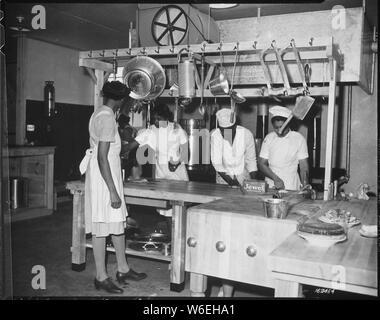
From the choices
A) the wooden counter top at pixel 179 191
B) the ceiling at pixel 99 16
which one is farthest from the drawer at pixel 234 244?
the ceiling at pixel 99 16

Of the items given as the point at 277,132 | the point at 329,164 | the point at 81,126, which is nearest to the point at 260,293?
the point at 329,164

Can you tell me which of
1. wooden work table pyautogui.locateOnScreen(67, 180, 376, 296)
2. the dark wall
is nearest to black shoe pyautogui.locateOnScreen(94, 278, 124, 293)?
wooden work table pyautogui.locateOnScreen(67, 180, 376, 296)

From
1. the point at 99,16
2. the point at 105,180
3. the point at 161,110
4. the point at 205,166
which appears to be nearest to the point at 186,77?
the point at 161,110

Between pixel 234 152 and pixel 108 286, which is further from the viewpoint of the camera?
pixel 234 152

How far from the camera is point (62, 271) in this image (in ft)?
12.2

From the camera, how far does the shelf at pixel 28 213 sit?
5.76 meters

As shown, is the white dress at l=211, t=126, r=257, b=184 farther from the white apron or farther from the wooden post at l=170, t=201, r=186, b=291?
the wooden post at l=170, t=201, r=186, b=291

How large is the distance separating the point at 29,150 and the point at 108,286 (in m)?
3.42

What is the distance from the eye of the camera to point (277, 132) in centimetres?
411

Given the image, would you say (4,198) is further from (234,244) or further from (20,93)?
(20,93)

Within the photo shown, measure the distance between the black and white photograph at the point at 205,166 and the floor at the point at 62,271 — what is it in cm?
2

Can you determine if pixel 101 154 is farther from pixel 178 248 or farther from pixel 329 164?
pixel 329 164

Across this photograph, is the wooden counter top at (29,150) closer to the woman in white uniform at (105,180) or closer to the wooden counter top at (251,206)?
the woman in white uniform at (105,180)

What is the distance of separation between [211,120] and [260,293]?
2.94 metres
